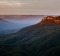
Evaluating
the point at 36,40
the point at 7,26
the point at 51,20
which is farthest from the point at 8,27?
the point at 51,20

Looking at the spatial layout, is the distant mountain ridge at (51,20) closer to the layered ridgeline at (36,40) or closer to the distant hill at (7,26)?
the layered ridgeline at (36,40)

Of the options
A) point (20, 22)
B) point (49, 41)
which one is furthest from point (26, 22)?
point (49, 41)

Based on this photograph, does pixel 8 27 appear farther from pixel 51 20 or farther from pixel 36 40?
pixel 51 20

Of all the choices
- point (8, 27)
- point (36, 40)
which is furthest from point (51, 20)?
point (8, 27)

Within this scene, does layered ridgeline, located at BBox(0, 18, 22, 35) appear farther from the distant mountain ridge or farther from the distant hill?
the distant mountain ridge

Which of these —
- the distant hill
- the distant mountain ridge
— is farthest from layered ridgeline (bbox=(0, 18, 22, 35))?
the distant mountain ridge

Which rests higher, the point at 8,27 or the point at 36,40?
the point at 8,27

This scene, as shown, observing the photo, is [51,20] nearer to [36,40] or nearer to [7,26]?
[36,40]

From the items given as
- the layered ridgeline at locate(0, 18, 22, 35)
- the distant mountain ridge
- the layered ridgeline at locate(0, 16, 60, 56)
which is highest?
the distant mountain ridge

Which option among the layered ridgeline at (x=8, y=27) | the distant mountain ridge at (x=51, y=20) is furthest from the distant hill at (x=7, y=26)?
the distant mountain ridge at (x=51, y=20)

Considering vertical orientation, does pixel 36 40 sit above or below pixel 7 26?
below
